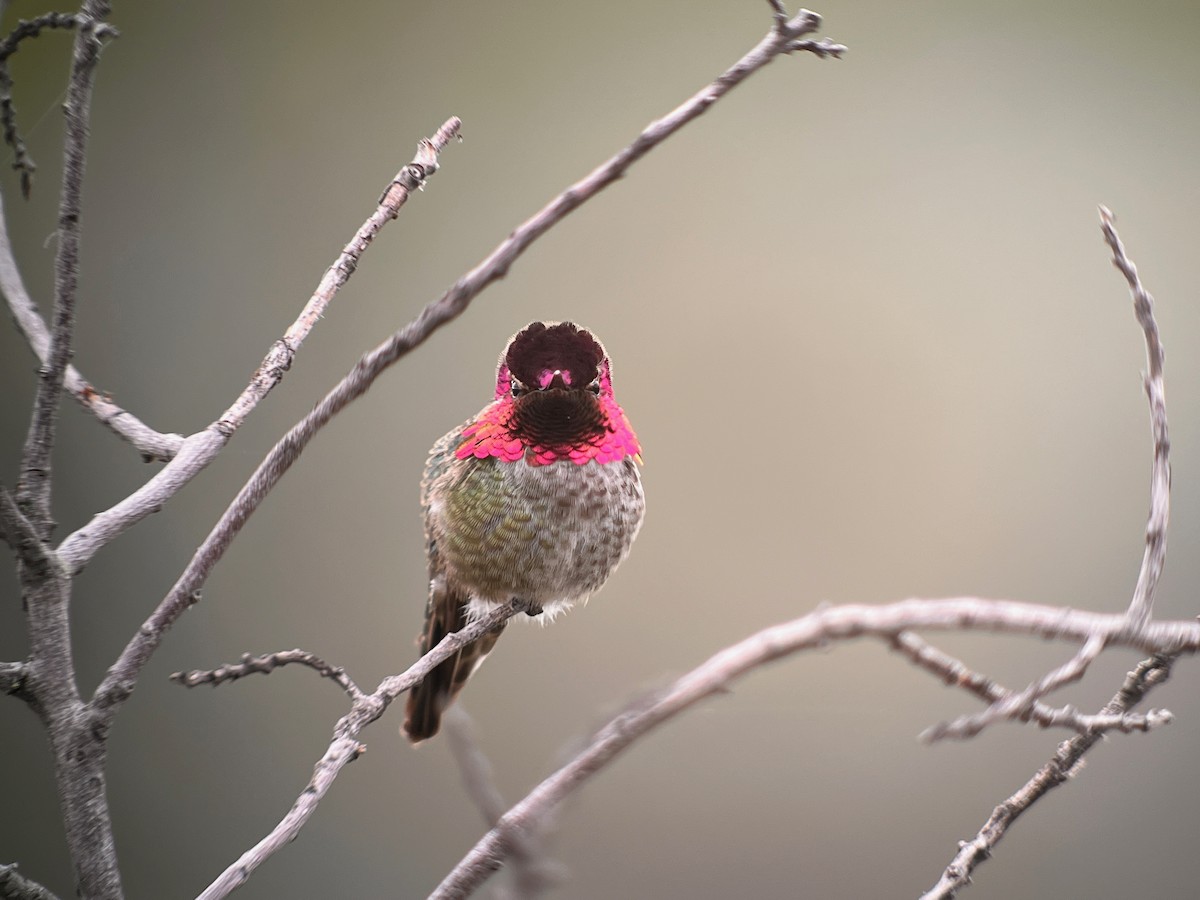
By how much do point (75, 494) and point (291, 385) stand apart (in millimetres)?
304

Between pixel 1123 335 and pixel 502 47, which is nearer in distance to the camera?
pixel 502 47

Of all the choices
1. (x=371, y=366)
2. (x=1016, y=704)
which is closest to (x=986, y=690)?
(x=1016, y=704)

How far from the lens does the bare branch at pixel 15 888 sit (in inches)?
18.5

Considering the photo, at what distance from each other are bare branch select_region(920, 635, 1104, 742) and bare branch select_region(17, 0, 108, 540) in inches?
17.5

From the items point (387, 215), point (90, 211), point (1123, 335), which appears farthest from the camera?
point (1123, 335)

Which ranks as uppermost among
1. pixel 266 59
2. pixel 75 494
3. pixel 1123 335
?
pixel 266 59

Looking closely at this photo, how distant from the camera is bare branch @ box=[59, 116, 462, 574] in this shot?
1.70 feet

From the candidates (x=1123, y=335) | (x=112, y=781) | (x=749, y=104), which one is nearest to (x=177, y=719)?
(x=112, y=781)

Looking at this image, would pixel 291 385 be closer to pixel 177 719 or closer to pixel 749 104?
pixel 177 719

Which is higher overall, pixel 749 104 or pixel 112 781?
pixel 749 104

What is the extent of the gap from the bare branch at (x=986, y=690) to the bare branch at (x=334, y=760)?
0.30m

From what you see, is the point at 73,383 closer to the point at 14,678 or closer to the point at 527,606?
the point at 14,678

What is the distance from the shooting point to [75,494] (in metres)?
1.21

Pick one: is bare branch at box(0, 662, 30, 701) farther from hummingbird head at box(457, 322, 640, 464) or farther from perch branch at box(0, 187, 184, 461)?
hummingbird head at box(457, 322, 640, 464)
